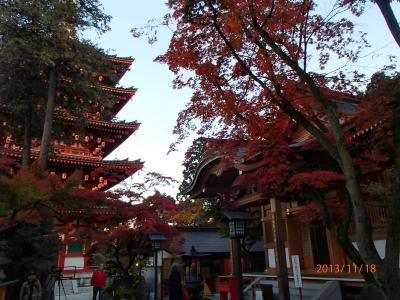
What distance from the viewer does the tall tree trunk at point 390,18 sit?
18.0 ft

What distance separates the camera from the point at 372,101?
6180 mm

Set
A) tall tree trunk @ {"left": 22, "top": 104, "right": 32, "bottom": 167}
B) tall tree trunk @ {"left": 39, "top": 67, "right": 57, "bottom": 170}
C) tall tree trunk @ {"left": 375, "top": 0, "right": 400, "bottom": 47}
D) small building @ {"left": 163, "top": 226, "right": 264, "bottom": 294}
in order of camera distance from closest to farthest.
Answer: tall tree trunk @ {"left": 375, "top": 0, "right": 400, "bottom": 47}
tall tree trunk @ {"left": 39, "top": 67, "right": 57, "bottom": 170}
tall tree trunk @ {"left": 22, "top": 104, "right": 32, "bottom": 167}
small building @ {"left": 163, "top": 226, "right": 264, "bottom": 294}

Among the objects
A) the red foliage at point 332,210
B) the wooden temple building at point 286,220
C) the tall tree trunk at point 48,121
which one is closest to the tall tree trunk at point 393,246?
the red foliage at point 332,210

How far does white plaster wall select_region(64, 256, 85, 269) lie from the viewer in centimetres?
2382

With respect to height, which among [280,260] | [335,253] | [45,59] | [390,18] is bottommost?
[280,260]

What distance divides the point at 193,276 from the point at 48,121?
8.44 m

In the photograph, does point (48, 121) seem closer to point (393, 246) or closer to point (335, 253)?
point (335, 253)

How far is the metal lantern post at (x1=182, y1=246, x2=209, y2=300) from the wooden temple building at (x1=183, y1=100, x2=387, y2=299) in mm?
2230

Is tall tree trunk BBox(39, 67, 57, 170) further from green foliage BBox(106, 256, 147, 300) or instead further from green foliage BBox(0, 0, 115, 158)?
green foliage BBox(106, 256, 147, 300)

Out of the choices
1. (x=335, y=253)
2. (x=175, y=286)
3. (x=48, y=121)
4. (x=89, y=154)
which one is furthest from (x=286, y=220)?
(x=89, y=154)

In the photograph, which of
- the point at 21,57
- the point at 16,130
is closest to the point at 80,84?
the point at 21,57

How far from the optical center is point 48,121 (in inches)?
565

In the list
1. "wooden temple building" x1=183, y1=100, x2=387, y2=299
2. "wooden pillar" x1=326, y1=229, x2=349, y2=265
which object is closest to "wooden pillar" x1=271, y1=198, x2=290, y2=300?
"wooden temple building" x1=183, y1=100, x2=387, y2=299

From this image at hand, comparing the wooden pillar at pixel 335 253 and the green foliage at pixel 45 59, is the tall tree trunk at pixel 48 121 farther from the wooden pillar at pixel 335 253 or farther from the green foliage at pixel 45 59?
the wooden pillar at pixel 335 253
